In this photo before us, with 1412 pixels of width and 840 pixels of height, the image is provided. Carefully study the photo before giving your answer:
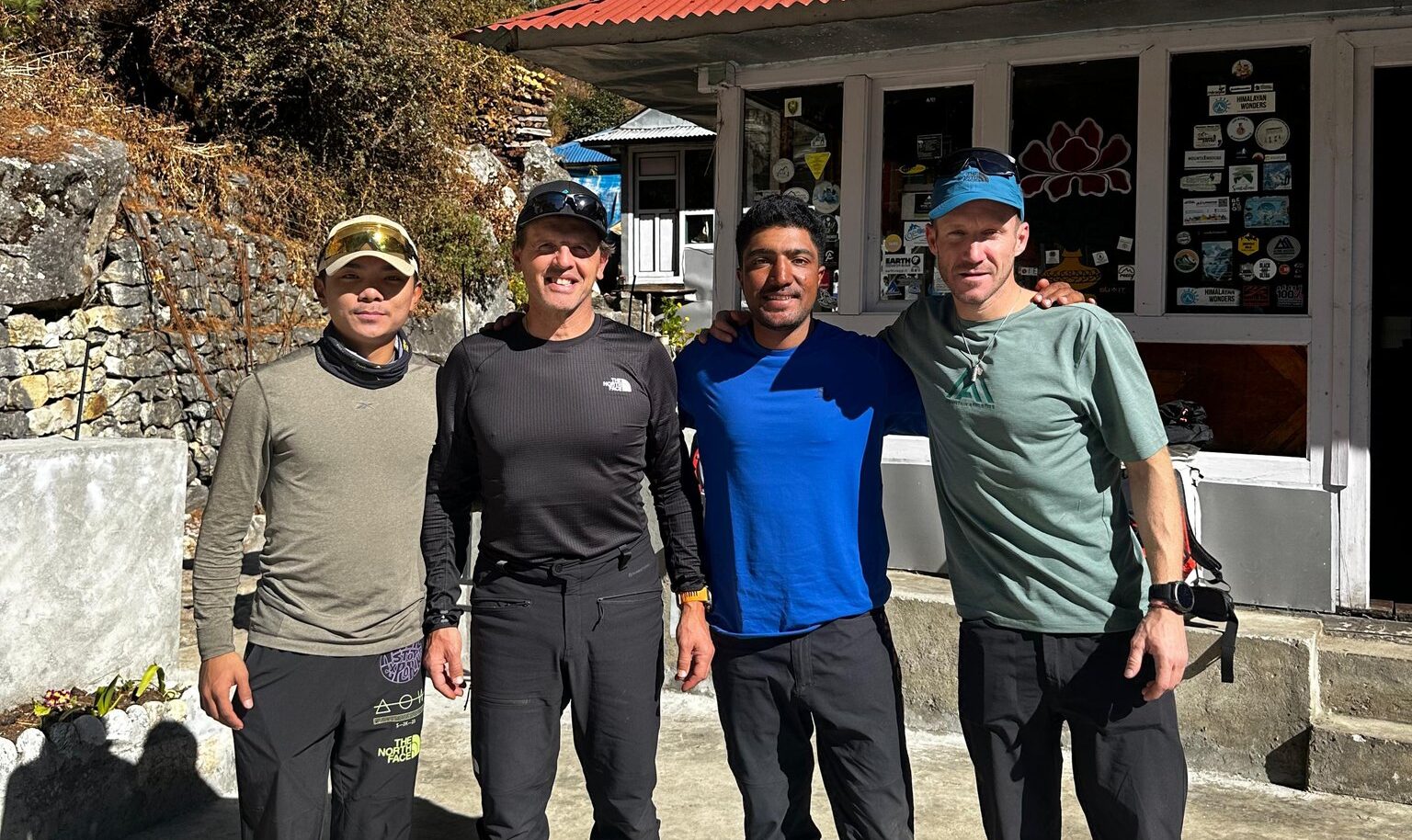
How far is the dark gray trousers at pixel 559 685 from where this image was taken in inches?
115

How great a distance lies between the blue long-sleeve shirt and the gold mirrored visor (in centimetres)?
82

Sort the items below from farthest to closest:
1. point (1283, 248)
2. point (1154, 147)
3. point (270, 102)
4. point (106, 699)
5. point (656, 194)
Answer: point (656, 194), point (270, 102), point (1154, 147), point (1283, 248), point (106, 699)

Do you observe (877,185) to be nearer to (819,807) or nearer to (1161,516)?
(819,807)

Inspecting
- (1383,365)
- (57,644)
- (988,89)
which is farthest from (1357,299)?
(57,644)

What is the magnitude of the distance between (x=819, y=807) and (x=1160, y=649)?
6.98ft

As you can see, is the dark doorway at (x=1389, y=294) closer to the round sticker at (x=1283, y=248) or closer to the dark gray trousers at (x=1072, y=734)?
the round sticker at (x=1283, y=248)

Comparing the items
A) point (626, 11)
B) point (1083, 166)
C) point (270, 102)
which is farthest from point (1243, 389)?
point (270, 102)

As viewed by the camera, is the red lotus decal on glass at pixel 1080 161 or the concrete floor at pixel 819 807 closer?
the concrete floor at pixel 819 807

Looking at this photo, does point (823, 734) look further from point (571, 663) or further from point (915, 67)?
point (915, 67)

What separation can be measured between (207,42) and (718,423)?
12506mm

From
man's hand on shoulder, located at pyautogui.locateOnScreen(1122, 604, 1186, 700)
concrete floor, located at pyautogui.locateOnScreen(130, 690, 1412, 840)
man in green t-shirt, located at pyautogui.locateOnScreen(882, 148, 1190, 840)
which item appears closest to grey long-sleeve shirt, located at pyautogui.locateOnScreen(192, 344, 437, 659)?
man in green t-shirt, located at pyautogui.locateOnScreen(882, 148, 1190, 840)

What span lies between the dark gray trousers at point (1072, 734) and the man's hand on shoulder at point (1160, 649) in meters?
0.06

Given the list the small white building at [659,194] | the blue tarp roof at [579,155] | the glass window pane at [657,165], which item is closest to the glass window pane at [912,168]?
the small white building at [659,194]

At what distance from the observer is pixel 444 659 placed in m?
3.00
